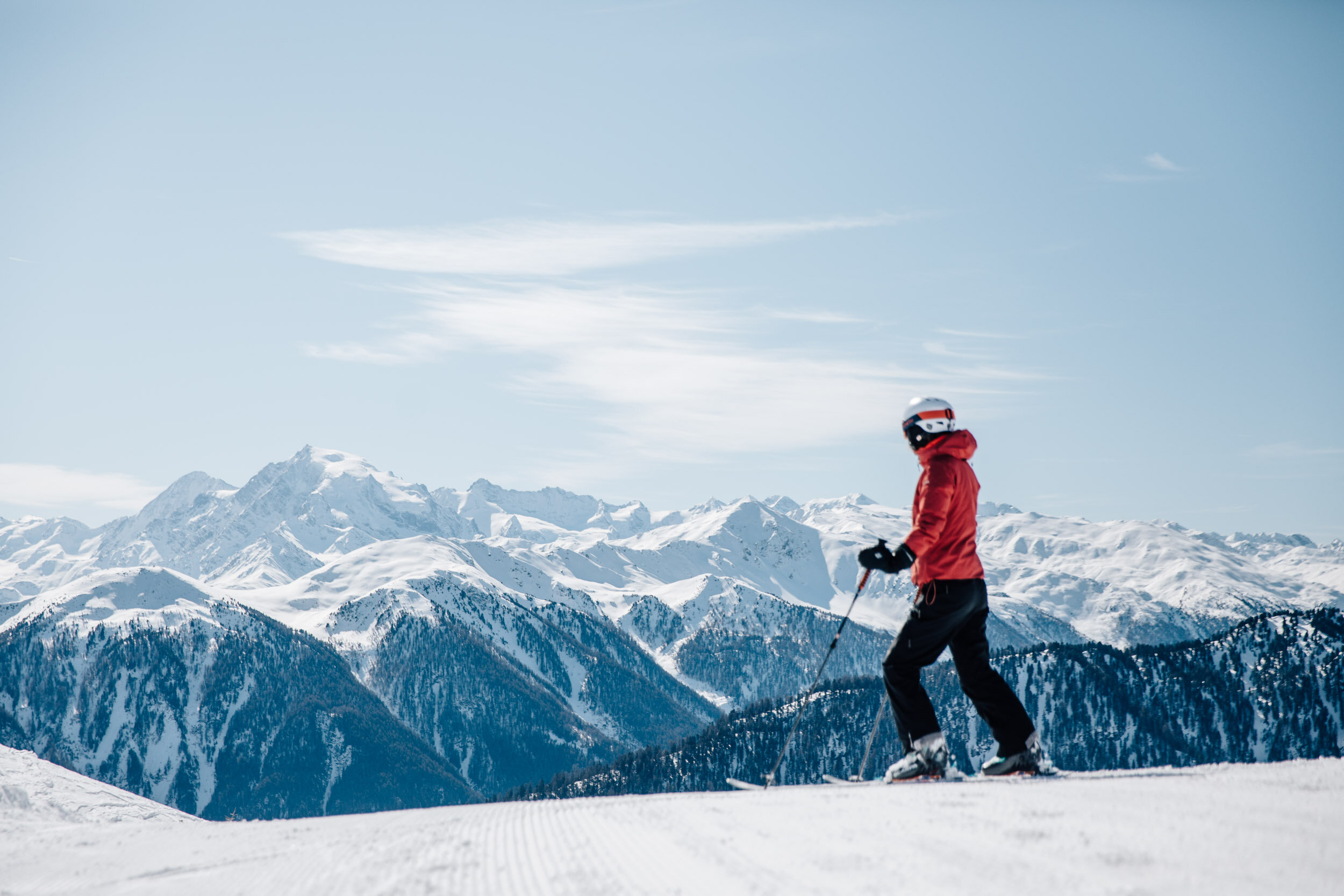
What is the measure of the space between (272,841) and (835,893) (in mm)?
5301

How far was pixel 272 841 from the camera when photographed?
25.8 feet

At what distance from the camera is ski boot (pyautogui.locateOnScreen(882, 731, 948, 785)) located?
364 inches

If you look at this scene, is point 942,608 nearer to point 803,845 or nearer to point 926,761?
point 926,761

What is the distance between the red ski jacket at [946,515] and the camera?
352 inches

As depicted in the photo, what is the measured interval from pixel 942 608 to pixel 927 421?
1.81 meters

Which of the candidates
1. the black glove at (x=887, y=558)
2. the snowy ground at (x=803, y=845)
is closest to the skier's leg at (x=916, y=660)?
the black glove at (x=887, y=558)

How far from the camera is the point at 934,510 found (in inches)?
353

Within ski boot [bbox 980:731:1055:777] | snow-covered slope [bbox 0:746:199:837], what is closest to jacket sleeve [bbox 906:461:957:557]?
ski boot [bbox 980:731:1055:777]

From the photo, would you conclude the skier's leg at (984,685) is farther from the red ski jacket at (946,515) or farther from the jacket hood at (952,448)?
the jacket hood at (952,448)

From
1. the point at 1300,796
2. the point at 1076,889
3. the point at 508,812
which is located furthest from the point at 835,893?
the point at 508,812

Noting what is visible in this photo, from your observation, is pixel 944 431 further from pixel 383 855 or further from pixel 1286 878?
pixel 383 855

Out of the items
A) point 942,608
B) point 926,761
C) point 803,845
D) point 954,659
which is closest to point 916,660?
point 954,659

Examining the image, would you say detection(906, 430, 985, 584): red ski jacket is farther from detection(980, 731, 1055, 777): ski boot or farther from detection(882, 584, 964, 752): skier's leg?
detection(980, 731, 1055, 777): ski boot

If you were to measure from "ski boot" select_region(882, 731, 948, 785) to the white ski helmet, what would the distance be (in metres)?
2.85
